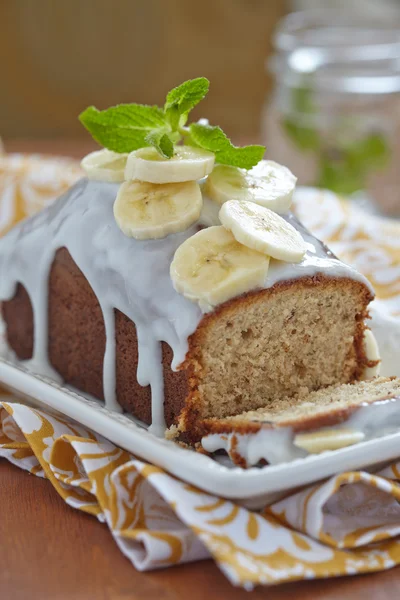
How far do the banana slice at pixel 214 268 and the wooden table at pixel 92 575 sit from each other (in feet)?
2.01

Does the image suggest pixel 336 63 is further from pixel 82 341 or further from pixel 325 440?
pixel 325 440

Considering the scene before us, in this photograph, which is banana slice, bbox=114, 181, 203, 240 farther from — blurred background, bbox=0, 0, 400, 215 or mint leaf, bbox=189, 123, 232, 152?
blurred background, bbox=0, 0, 400, 215

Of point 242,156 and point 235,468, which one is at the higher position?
point 242,156

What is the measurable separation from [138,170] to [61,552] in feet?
3.55

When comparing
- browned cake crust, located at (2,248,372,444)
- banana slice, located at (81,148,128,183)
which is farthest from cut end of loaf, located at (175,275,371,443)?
banana slice, located at (81,148,128,183)

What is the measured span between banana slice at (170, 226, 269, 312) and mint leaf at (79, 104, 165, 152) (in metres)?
0.52

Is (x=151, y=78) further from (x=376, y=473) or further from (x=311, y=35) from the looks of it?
(x=376, y=473)

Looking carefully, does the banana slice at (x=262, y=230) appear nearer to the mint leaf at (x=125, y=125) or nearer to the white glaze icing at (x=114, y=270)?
the white glaze icing at (x=114, y=270)

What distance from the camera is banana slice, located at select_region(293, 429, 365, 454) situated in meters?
2.04

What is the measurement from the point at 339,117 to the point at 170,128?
2106 millimetres

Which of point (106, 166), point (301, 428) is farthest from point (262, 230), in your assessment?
point (106, 166)

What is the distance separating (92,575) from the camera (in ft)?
6.15

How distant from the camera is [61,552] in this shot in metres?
1.96

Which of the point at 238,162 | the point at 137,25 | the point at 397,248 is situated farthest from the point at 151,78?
the point at 238,162
